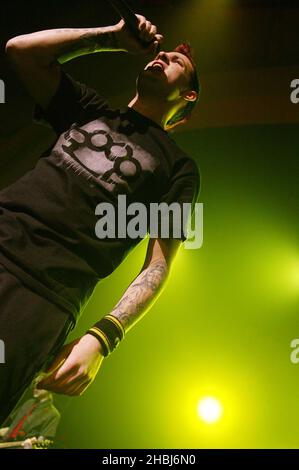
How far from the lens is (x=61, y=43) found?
947mm

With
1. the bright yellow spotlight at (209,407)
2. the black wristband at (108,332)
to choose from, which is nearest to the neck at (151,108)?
the black wristband at (108,332)

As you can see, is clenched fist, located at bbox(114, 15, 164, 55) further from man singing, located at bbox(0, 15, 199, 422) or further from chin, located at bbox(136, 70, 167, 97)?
chin, located at bbox(136, 70, 167, 97)

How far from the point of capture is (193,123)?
2.09m

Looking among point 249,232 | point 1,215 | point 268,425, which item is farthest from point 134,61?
point 268,425

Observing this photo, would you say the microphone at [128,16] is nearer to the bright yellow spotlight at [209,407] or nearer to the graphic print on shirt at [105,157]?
the graphic print on shirt at [105,157]

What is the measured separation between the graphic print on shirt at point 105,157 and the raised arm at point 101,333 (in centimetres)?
16

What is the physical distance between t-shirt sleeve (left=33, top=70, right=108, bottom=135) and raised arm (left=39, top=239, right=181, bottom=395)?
332 millimetres

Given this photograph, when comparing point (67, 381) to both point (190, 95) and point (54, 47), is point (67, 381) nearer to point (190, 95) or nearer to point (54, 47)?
point (54, 47)

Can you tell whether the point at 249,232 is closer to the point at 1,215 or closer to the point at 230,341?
the point at 230,341

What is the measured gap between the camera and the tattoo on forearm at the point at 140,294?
863 mm

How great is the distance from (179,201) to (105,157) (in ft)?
0.62

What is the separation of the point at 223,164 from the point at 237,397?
1231mm

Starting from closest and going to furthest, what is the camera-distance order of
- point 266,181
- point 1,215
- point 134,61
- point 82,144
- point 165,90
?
point 1,215, point 82,144, point 165,90, point 134,61, point 266,181

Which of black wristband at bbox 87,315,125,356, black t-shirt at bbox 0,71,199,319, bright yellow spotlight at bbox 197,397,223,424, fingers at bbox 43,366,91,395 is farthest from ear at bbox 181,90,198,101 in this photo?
bright yellow spotlight at bbox 197,397,223,424
